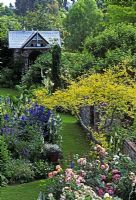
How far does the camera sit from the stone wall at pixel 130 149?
33.7 ft

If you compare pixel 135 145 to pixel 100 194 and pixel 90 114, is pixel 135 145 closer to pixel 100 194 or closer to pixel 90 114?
pixel 100 194

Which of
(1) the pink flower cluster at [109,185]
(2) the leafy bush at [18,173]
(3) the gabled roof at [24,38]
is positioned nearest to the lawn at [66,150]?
(2) the leafy bush at [18,173]

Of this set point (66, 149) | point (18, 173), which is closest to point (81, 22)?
point (66, 149)

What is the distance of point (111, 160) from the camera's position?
9.48 m

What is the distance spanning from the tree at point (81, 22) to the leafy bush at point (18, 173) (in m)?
35.9

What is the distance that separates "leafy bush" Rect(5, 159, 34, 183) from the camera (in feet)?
34.1

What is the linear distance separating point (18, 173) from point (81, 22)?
37.6 m

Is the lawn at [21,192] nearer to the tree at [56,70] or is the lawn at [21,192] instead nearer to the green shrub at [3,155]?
the green shrub at [3,155]

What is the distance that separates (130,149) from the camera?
10641 mm

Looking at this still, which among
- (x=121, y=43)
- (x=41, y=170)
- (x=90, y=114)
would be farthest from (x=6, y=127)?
(x=121, y=43)

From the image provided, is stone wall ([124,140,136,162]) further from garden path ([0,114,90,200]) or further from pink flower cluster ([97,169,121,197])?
pink flower cluster ([97,169,121,197])

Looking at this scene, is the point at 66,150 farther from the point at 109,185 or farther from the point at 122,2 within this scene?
the point at 122,2

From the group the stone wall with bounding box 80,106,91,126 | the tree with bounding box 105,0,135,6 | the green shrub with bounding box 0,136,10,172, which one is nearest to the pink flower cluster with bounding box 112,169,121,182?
the green shrub with bounding box 0,136,10,172

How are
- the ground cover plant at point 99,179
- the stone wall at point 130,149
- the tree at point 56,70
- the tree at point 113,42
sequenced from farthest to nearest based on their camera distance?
the tree at point 56,70 < the tree at point 113,42 < the stone wall at point 130,149 < the ground cover plant at point 99,179
